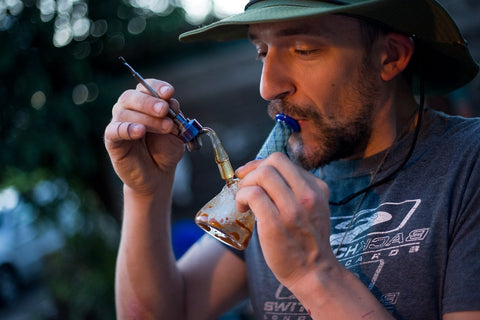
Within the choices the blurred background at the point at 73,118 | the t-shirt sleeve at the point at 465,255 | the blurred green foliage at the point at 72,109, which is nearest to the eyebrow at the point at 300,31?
the t-shirt sleeve at the point at 465,255

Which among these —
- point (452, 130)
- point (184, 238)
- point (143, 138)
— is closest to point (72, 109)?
point (184, 238)

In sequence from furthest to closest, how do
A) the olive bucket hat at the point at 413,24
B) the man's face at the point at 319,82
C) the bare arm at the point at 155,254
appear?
the bare arm at the point at 155,254 < the man's face at the point at 319,82 < the olive bucket hat at the point at 413,24

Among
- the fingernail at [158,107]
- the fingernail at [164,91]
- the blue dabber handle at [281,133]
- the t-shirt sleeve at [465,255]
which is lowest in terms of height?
the t-shirt sleeve at [465,255]

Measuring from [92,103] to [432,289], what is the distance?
3.36 meters

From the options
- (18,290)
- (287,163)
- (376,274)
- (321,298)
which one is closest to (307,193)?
(287,163)

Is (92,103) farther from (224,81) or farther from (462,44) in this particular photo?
(462,44)

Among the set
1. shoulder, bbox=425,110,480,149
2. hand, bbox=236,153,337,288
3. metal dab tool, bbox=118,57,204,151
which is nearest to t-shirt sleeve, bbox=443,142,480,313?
shoulder, bbox=425,110,480,149

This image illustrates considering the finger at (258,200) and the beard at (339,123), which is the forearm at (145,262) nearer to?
the beard at (339,123)

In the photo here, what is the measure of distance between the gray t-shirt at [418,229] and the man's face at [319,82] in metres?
0.16

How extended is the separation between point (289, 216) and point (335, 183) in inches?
24.8

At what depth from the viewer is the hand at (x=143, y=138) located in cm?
136

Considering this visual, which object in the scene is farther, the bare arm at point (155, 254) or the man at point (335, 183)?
the bare arm at point (155, 254)

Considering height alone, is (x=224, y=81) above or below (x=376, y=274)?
above

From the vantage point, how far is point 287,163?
1.08 metres
